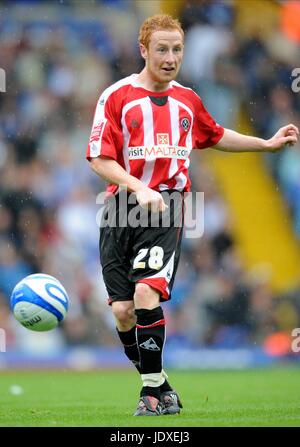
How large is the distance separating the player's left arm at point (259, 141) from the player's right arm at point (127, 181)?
39.0 inches

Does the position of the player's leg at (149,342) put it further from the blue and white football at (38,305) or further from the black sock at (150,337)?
the blue and white football at (38,305)

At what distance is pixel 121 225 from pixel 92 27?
956 centimetres

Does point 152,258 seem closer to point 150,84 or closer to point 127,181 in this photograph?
point 127,181

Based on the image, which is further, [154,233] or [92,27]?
[92,27]

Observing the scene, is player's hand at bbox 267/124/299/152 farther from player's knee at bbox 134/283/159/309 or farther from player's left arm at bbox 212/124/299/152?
player's knee at bbox 134/283/159/309

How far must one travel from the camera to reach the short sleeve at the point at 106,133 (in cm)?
611

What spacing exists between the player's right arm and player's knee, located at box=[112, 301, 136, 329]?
776mm

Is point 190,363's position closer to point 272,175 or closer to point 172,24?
point 272,175

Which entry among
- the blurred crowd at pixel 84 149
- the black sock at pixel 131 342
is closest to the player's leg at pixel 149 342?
the black sock at pixel 131 342

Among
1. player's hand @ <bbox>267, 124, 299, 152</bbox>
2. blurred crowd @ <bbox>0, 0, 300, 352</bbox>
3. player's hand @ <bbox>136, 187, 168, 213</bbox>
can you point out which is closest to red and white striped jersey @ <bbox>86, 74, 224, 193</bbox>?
player's hand @ <bbox>136, 187, 168, 213</bbox>

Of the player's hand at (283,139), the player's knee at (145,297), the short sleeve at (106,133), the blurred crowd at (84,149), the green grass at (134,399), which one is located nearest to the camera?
the green grass at (134,399)
